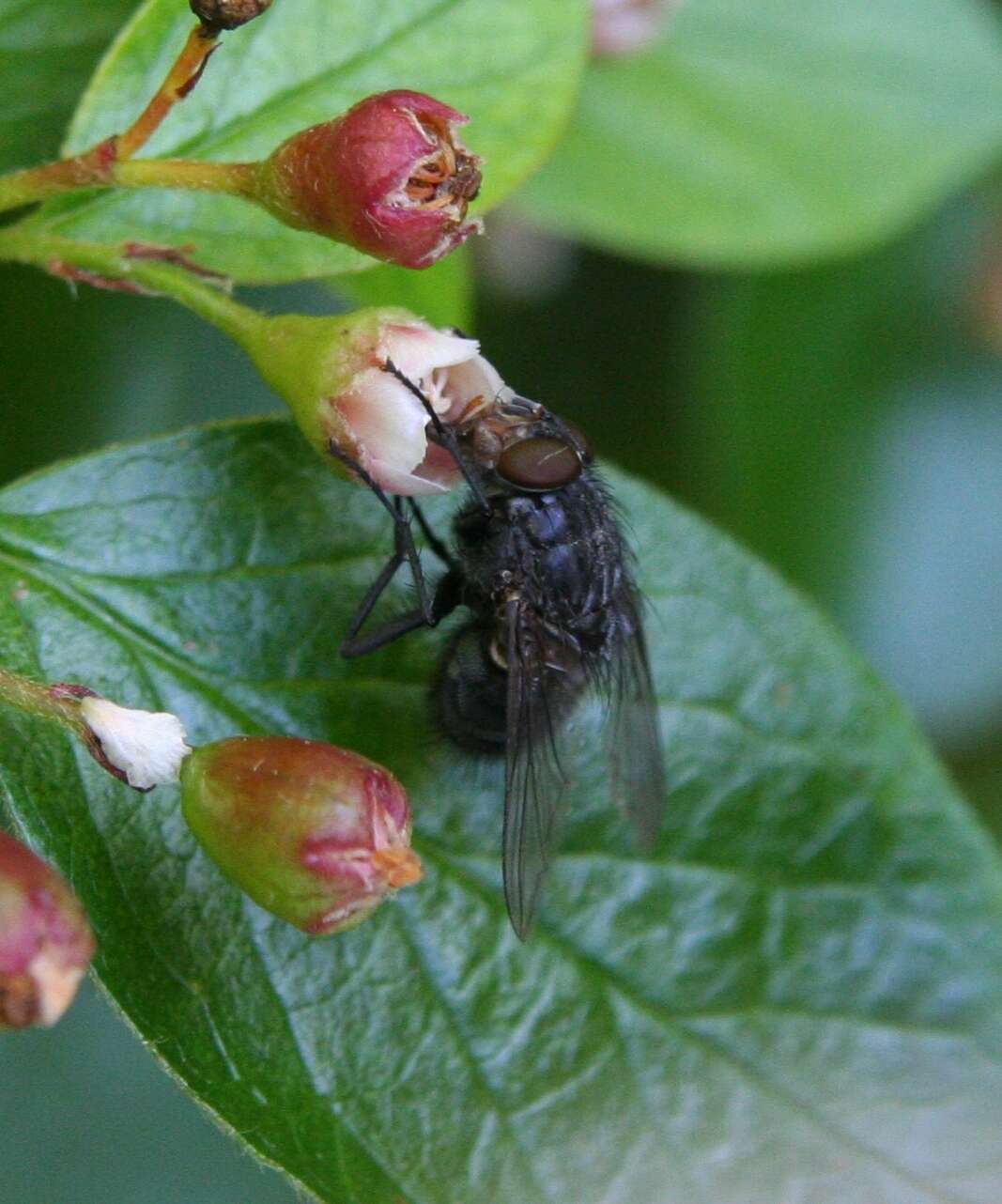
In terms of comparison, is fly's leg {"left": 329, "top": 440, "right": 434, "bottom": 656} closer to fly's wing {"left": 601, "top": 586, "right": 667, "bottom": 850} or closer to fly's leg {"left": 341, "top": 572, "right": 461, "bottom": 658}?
fly's leg {"left": 341, "top": 572, "right": 461, "bottom": 658}

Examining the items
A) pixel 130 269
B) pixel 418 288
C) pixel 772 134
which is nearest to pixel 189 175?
pixel 130 269

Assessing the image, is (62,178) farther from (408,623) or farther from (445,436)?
(408,623)

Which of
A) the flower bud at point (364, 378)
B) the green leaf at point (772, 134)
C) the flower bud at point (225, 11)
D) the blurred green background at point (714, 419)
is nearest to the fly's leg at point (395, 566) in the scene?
the flower bud at point (364, 378)

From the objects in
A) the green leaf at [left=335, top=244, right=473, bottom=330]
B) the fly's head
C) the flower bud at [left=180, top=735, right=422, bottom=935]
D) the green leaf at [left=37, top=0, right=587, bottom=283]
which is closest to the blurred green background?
the green leaf at [left=335, top=244, right=473, bottom=330]

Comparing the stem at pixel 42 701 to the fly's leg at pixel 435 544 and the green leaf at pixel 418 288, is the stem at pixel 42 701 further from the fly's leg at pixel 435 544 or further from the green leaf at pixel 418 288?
the green leaf at pixel 418 288

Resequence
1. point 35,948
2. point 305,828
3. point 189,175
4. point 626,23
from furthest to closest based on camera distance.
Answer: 1. point 626,23
2. point 189,175
3. point 305,828
4. point 35,948

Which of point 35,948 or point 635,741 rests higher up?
point 35,948

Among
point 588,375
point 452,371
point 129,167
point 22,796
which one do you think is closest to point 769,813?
point 452,371
